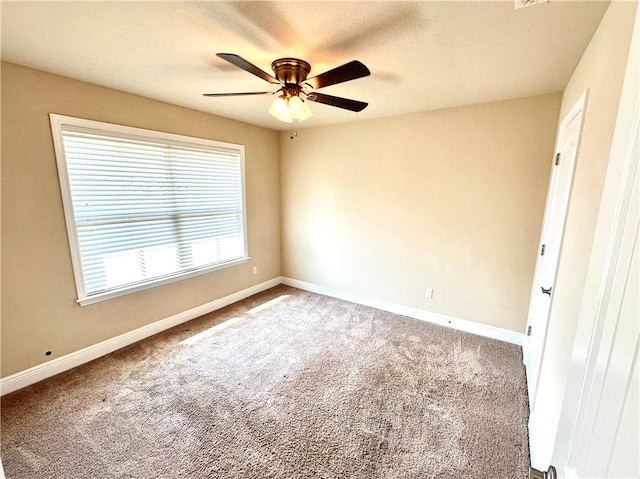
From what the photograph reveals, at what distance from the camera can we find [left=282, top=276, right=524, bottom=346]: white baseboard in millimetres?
2915

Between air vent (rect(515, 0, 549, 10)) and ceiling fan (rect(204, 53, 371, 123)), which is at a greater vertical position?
air vent (rect(515, 0, 549, 10))

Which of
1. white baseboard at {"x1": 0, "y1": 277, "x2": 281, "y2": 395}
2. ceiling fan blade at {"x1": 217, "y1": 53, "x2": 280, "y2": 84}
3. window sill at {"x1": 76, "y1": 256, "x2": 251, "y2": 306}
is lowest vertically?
white baseboard at {"x1": 0, "y1": 277, "x2": 281, "y2": 395}

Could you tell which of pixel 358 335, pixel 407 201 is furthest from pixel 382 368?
pixel 407 201

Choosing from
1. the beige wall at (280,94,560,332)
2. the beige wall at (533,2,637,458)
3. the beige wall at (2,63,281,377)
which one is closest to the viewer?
the beige wall at (533,2,637,458)

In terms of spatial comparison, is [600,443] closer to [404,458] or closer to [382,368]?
[404,458]

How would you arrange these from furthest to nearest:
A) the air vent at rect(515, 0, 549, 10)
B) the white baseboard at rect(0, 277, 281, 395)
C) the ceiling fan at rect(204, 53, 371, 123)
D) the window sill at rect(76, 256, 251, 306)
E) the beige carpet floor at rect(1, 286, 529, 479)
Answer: the window sill at rect(76, 256, 251, 306) → the white baseboard at rect(0, 277, 281, 395) → the ceiling fan at rect(204, 53, 371, 123) → the beige carpet floor at rect(1, 286, 529, 479) → the air vent at rect(515, 0, 549, 10)

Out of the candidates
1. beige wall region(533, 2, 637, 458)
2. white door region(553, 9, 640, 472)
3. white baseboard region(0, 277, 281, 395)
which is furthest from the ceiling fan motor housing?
white baseboard region(0, 277, 281, 395)

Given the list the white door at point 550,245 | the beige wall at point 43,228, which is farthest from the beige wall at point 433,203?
the beige wall at point 43,228

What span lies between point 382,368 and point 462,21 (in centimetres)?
251

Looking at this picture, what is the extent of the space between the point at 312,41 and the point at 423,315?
3.02 meters

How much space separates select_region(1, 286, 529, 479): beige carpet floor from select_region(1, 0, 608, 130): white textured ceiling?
7.91 feet

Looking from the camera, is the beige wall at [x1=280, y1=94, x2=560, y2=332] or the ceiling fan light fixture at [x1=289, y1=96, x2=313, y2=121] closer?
the ceiling fan light fixture at [x1=289, y1=96, x2=313, y2=121]

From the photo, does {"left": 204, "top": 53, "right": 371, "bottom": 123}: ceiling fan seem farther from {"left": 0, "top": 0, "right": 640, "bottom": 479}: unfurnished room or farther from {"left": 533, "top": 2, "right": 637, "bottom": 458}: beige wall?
{"left": 533, "top": 2, "right": 637, "bottom": 458}: beige wall

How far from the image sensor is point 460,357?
2637 millimetres
